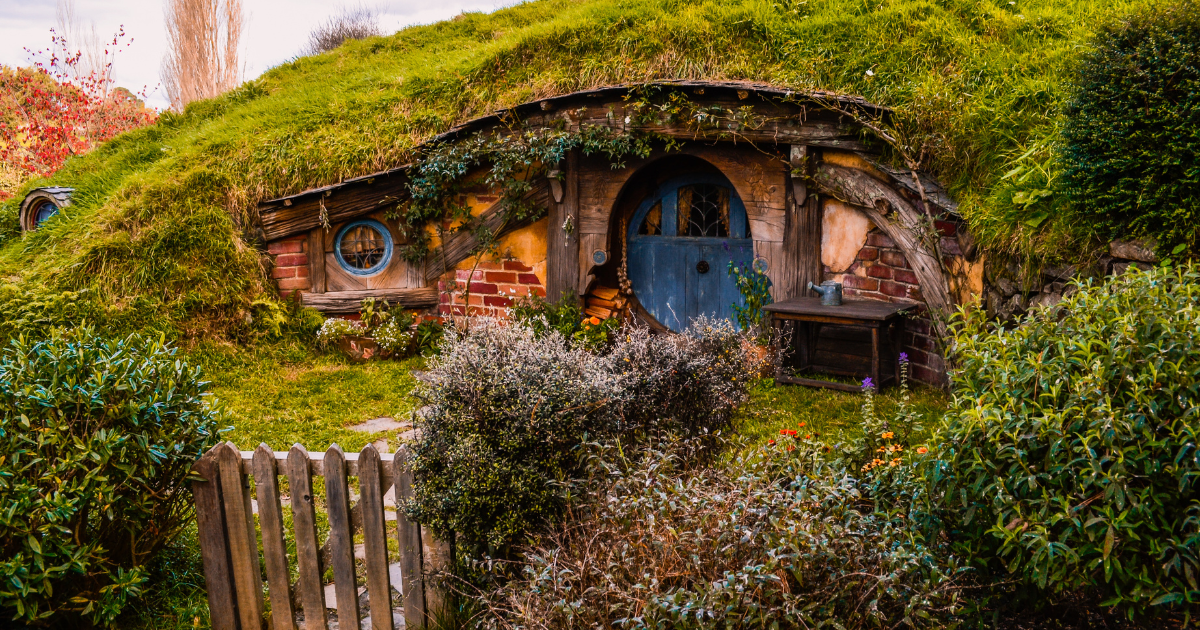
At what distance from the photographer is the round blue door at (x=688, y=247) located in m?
7.83

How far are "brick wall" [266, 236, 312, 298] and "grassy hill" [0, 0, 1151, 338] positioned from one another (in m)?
0.26

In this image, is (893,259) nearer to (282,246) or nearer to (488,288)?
(488,288)

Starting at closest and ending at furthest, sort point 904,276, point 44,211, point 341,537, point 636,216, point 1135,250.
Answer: point 341,537 → point 1135,250 → point 904,276 → point 636,216 → point 44,211

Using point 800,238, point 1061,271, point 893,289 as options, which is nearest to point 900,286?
point 893,289

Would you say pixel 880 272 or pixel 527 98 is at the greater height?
pixel 527 98

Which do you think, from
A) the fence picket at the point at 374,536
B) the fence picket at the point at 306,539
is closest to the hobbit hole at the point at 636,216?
the fence picket at the point at 374,536

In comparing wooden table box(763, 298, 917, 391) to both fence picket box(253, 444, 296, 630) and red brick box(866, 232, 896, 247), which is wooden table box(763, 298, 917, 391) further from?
fence picket box(253, 444, 296, 630)

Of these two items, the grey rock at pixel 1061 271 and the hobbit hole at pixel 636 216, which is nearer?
the grey rock at pixel 1061 271

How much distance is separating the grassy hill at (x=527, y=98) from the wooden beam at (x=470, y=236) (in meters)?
1.06

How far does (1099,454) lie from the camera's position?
217 centimetres

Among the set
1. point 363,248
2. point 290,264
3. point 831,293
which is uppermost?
point 363,248

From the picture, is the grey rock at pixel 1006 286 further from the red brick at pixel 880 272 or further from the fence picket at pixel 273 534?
the fence picket at pixel 273 534

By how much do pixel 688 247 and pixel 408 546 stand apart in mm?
5423

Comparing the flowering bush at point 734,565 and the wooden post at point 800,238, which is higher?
the wooden post at point 800,238
